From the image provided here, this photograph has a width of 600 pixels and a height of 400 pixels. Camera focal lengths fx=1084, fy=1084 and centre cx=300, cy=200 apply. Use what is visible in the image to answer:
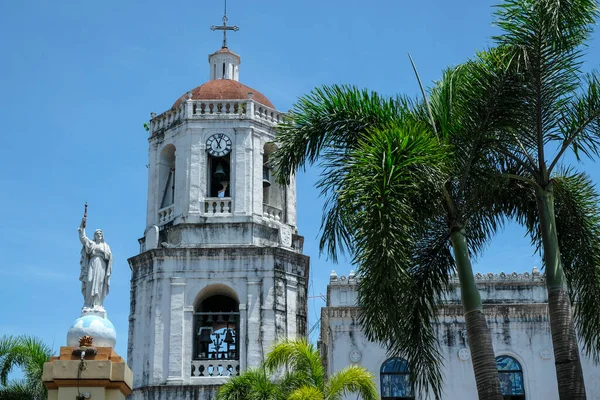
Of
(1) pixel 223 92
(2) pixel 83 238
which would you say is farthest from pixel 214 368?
(2) pixel 83 238

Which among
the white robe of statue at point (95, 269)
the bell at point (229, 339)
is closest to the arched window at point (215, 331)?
the bell at point (229, 339)

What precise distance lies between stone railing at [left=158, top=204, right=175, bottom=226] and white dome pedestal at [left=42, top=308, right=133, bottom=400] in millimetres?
15004

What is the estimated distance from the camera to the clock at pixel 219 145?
1236 inches

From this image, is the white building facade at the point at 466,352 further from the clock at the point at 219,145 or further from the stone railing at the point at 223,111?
the stone railing at the point at 223,111

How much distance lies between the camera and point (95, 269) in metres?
17.0

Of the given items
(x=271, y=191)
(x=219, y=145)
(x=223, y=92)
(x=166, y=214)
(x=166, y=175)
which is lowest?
(x=166, y=214)

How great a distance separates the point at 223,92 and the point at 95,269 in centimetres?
1647

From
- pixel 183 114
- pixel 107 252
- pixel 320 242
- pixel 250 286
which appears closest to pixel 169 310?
pixel 250 286

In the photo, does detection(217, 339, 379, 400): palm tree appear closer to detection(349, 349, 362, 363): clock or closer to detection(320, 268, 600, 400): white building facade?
detection(349, 349, 362, 363): clock

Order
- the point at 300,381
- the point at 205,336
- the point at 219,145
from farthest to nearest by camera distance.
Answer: the point at 219,145, the point at 205,336, the point at 300,381

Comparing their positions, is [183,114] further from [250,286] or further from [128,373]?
[128,373]

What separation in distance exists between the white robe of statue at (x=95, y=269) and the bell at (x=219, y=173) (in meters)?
14.0

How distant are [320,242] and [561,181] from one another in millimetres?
3764

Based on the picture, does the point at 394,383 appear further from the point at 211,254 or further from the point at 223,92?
the point at 223,92
